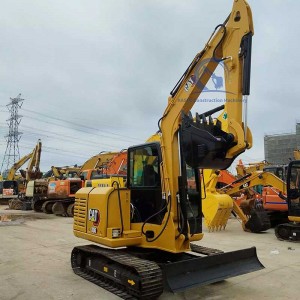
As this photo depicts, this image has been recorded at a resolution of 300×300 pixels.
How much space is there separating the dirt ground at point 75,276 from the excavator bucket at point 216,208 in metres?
0.92

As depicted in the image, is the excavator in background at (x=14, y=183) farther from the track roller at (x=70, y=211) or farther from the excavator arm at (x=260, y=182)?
the excavator arm at (x=260, y=182)

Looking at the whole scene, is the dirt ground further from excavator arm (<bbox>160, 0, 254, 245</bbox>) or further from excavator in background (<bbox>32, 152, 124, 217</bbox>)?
excavator in background (<bbox>32, 152, 124, 217</bbox>)

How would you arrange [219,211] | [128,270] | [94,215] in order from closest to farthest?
1. [128,270]
2. [94,215]
3. [219,211]

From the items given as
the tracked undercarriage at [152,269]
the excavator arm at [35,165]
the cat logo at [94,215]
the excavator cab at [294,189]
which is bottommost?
the tracked undercarriage at [152,269]

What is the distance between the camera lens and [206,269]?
5617 millimetres

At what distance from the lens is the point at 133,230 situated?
6266 millimetres

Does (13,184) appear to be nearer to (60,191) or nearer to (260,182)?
(60,191)

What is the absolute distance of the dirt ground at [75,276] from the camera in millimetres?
5738

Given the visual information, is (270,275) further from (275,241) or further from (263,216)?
(263,216)

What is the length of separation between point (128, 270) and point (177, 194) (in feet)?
4.38

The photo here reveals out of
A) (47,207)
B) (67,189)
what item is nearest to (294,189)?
(67,189)

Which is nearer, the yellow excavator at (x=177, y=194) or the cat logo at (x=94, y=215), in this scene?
the yellow excavator at (x=177, y=194)

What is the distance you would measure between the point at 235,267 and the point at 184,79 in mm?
3101

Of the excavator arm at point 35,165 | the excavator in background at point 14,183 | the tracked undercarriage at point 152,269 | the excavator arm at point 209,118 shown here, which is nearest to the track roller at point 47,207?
the excavator arm at point 35,165
